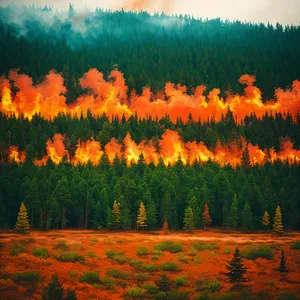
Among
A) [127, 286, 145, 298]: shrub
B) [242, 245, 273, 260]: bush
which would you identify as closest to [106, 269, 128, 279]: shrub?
[127, 286, 145, 298]: shrub

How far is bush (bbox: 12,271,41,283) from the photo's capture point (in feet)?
138

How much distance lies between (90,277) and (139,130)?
13638cm

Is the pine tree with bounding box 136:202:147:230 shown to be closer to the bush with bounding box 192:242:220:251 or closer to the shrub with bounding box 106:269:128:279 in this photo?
the bush with bounding box 192:242:220:251

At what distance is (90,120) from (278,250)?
462 feet

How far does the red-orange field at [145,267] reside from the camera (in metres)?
42.0

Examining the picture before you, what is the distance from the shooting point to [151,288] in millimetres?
44062

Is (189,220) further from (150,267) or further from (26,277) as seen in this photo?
(26,277)

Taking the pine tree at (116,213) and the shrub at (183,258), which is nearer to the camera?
the shrub at (183,258)

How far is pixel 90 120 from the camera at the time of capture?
611 feet

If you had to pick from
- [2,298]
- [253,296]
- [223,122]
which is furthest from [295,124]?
[2,298]

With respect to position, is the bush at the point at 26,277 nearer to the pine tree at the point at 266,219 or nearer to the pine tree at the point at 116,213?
the pine tree at the point at 116,213

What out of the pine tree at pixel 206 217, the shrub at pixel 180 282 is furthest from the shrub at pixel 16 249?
the pine tree at pixel 206 217

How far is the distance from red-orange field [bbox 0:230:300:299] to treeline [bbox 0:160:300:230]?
16.4 metres

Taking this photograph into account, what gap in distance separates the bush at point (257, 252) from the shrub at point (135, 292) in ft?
66.8
